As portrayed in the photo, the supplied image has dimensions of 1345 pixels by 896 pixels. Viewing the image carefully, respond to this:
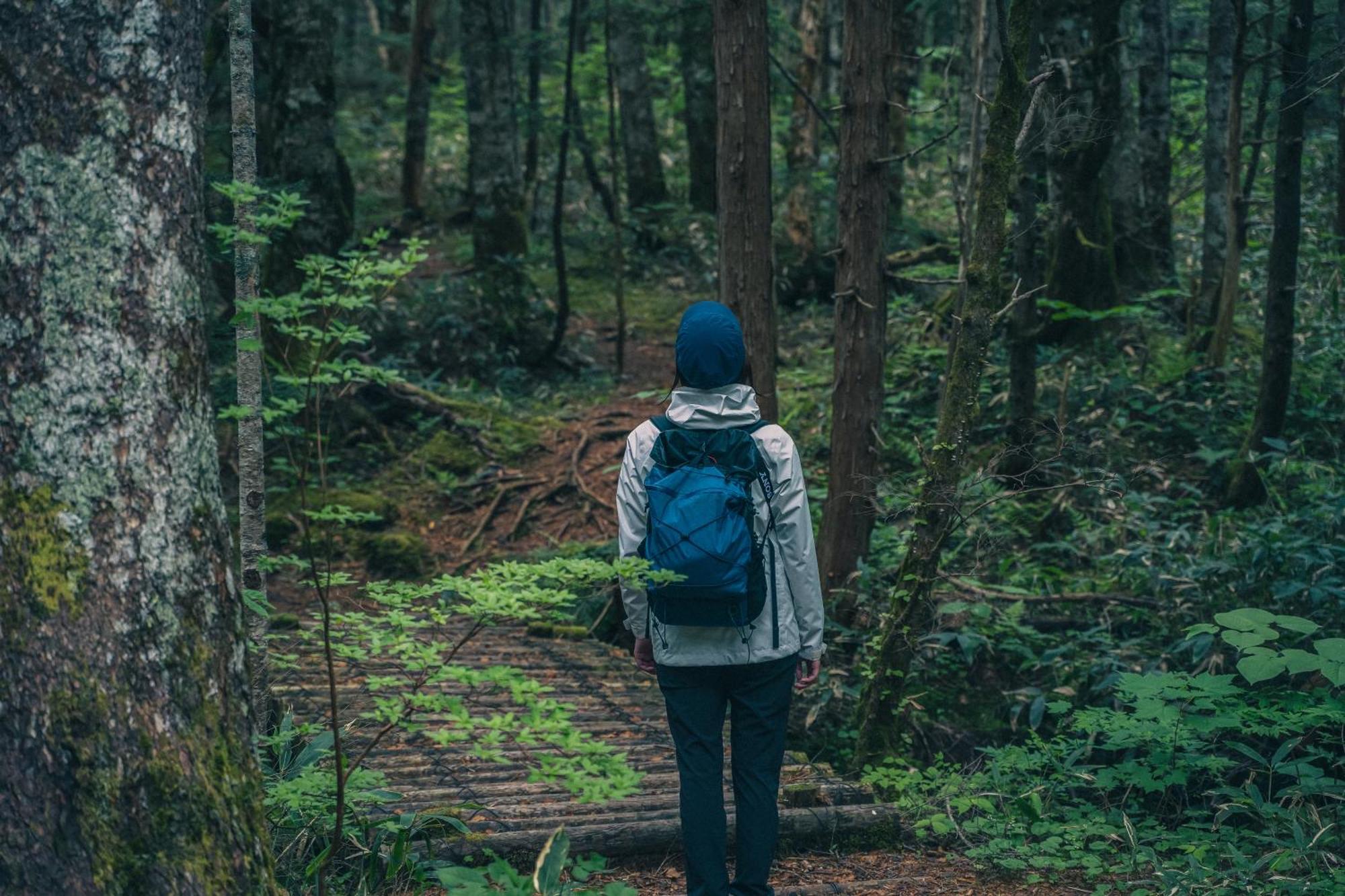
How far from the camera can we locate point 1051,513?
10086 mm

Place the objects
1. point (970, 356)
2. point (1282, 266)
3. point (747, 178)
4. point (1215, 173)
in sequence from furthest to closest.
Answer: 1. point (1215, 173)
2. point (1282, 266)
3. point (747, 178)
4. point (970, 356)

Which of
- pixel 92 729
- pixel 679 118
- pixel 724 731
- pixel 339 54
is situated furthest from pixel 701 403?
pixel 339 54

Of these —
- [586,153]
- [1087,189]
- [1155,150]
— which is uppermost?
[586,153]

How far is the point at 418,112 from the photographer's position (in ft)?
71.1

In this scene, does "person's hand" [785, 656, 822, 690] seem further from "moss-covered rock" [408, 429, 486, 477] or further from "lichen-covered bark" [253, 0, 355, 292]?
"lichen-covered bark" [253, 0, 355, 292]

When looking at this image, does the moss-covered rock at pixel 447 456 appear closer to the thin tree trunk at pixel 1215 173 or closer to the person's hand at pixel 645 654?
the thin tree trunk at pixel 1215 173

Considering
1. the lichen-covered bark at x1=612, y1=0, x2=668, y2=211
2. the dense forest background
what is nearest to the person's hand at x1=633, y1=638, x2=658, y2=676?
the dense forest background

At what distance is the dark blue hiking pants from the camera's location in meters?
4.00

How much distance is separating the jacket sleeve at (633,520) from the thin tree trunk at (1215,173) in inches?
399

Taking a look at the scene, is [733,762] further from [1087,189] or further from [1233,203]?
[1087,189]

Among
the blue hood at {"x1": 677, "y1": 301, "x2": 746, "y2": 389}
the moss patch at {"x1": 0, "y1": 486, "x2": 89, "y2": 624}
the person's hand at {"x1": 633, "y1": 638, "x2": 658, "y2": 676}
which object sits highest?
the blue hood at {"x1": 677, "y1": 301, "x2": 746, "y2": 389}

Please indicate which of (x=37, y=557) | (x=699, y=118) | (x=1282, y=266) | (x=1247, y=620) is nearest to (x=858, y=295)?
(x=1247, y=620)

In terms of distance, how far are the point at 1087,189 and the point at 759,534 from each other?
9.45 metres

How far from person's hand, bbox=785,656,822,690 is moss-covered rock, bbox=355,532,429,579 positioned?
7265 mm
